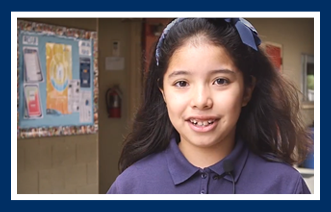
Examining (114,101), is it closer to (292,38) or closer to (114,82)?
(114,82)

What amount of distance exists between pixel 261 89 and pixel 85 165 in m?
0.99

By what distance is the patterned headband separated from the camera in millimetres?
1729

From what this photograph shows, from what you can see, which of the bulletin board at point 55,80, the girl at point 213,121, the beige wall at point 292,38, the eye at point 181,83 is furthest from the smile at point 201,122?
the bulletin board at point 55,80

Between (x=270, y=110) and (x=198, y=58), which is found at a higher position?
(x=198, y=58)

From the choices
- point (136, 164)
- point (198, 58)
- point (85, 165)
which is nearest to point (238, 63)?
point (198, 58)

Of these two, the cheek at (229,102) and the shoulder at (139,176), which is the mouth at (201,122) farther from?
the shoulder at (139,176)

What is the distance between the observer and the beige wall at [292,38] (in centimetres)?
192

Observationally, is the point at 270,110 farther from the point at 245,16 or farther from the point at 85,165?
the point at 85,165

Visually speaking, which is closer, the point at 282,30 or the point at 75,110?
the point at 282,30

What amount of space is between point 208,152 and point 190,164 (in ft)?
0.22

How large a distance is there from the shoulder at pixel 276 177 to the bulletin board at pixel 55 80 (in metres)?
0.79

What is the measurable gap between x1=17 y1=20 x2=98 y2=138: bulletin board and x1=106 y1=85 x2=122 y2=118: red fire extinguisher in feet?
0.64

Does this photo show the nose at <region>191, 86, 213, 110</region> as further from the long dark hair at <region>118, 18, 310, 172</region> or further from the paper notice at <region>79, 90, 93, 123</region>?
the paper notice at <region>79, 90, 93, 123</region>

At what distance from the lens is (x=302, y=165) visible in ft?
6.45
